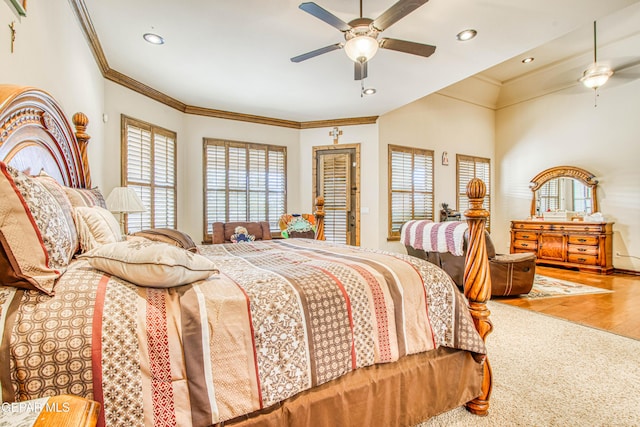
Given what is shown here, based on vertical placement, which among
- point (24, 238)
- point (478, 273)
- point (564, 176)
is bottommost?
point (478, 273)

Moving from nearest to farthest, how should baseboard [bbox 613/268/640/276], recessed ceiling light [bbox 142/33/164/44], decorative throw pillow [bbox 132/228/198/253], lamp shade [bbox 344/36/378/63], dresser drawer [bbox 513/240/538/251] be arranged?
decorative throw pillow [bbox 132/228/198/253], lamp shade [bbox 344/36/378/63], recessed ceiling light [bbox 142/33/164/44], baseboard [bbox 613/268/640/276], dresser drawer [bbox 513/240/538/251]

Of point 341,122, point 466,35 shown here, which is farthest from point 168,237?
point 341,122

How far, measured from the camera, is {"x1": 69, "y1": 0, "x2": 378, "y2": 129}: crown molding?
2627 mm

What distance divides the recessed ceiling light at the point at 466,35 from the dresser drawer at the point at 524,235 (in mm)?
4684

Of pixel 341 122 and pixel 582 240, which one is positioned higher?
pixel 341 122

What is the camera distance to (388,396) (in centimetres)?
137

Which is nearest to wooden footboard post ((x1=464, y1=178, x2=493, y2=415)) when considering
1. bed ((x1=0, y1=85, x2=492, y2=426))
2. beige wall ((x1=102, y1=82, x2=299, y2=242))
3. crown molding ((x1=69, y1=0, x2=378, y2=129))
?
bed ((x1=0, y1=85, x2=492, y2=426))

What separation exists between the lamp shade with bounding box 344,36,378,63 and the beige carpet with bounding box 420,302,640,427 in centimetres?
266

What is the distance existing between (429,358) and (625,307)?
11.5 ft

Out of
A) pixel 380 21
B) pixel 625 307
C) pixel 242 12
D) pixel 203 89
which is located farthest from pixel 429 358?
pixel 203 89

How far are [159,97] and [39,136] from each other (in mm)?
3119

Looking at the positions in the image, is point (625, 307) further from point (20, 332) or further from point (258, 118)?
point (258, 118)

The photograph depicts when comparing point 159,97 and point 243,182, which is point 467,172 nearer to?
point 243,182

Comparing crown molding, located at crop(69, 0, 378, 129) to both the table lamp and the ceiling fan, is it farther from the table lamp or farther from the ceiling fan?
the ceiling fan
